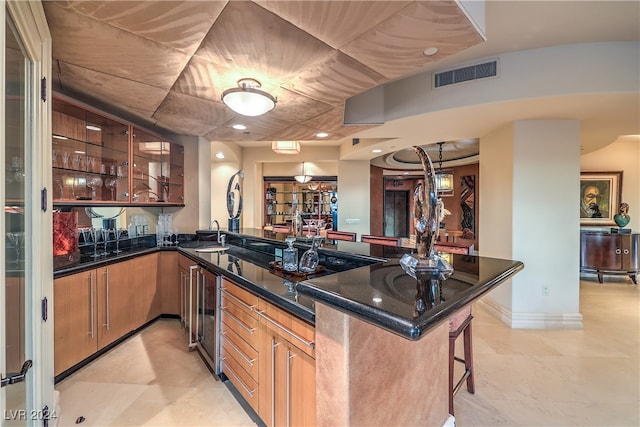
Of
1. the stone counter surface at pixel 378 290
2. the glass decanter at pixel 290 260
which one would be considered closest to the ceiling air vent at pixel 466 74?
the stone counter surface at pixel 378 290

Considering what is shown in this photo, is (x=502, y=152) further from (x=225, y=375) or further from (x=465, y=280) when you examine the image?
(x=225, y=375)

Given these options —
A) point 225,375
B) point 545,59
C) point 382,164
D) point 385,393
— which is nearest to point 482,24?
point 545,59

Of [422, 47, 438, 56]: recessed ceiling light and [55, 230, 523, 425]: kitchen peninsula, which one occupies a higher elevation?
[422, 47, 438, 56]: recessed ceiling light

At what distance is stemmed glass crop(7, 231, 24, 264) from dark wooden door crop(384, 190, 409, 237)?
31.5ft

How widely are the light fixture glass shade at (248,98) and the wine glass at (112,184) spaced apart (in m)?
1.68

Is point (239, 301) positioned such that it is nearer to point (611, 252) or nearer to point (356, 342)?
point (356, 342)

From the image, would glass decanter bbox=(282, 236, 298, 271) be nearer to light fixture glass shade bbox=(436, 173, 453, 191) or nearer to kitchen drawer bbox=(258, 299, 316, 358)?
kitchen drawer bbox=(258, 299, 316, 358)

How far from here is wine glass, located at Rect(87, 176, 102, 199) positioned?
8.92 ft

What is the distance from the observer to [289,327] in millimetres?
1329

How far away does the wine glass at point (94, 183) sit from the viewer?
2.72 metres

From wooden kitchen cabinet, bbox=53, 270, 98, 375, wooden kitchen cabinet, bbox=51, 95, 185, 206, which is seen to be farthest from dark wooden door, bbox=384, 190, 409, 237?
wooden kitchen cabinet, bbox=53, 270, 98, 375

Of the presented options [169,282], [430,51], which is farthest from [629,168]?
[169,282]

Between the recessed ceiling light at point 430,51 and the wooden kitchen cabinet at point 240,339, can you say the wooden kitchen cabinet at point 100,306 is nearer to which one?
the wooden kitchen cabinet at point 240,339

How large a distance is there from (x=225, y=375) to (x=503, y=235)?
3429mm
